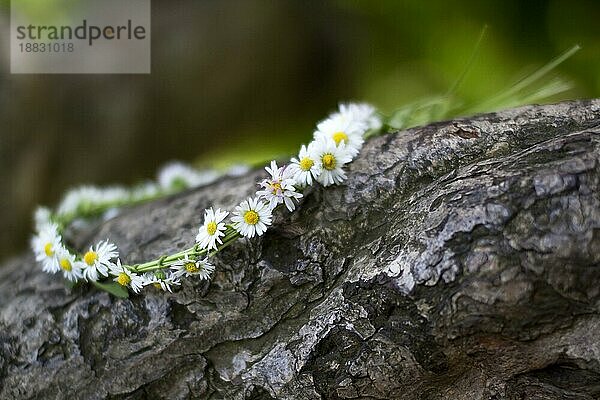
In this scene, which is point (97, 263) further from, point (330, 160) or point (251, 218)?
point (330, 160)

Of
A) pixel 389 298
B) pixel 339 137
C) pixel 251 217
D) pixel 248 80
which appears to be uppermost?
pixel 248 80

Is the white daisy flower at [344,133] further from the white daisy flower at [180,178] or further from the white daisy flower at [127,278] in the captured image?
the white daisy flower at [180,178]

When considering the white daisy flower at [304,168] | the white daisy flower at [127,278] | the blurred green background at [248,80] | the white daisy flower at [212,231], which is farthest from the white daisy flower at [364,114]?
the blurred green background at [248,80]

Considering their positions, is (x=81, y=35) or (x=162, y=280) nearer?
(x=162, y=280)

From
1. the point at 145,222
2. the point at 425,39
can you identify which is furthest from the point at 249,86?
the point at 145,222

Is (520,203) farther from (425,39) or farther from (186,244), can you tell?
(425,39)

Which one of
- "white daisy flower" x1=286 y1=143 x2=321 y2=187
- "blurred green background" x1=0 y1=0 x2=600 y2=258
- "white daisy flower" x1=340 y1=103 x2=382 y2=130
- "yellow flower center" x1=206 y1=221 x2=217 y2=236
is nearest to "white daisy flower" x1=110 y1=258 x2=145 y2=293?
"yellow flower center" x1=206 y1=221 x2=217 y2=236

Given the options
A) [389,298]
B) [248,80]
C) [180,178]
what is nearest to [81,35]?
[248,80]
